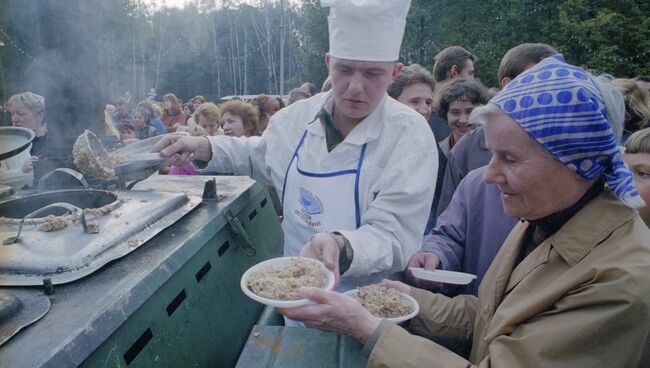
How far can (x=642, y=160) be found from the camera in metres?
2.49

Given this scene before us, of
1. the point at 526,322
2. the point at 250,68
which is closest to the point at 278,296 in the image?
the point at 526,322

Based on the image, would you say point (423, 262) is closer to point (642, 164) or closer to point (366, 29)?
point (366, 29)

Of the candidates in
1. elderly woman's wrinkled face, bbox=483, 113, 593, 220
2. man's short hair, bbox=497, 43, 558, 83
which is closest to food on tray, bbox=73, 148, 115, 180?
elderly woman's wrinkled face, bbox=483, 113, 593, 220

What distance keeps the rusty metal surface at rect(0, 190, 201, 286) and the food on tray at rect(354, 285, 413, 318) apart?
97 cm

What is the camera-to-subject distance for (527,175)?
1447 mm

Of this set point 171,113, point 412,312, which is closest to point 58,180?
point 412,312

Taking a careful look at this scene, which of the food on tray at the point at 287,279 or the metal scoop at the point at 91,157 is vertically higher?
the metal scoop at the point at 91,157

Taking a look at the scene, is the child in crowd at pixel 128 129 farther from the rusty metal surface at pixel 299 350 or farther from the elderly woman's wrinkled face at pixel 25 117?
the rusty metal surface at pixel 299 350

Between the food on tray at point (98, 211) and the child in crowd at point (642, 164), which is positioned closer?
the food on tray at point (98, 211)

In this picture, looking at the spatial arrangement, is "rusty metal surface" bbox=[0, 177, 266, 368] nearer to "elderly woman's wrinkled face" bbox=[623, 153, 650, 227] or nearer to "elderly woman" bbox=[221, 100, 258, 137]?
"elderly woman's wrinkled face" bbox=[623, 153, 650, 227]

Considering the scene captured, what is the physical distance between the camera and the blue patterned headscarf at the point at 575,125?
1.35 m

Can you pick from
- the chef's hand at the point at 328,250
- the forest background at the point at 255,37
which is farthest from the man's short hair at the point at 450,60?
the chef's hand at the point at 328,250

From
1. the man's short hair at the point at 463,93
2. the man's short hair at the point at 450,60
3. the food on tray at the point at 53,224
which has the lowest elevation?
the food on tray at the point at 53,224

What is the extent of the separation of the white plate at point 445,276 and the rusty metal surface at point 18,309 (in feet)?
5.18
